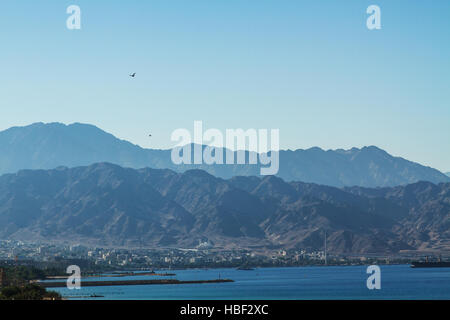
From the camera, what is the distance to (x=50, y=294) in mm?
168125
